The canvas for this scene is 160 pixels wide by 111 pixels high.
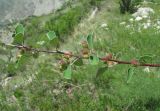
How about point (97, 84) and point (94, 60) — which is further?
point (97, 84)

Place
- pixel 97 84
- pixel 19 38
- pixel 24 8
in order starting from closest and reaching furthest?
pixel 19 38
pixel 97 84
pixel 24 8

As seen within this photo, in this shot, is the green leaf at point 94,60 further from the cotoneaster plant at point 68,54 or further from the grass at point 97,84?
the grass at point 97,84

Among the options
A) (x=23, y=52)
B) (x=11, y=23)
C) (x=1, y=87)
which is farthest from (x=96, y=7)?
(x=23, y=52)

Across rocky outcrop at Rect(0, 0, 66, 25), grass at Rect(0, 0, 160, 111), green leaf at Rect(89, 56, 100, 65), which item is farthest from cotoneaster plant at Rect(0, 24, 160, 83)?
rocky outcrop at Rect(0, 0, 66, 25)

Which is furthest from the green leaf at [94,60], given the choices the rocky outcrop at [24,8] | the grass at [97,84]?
the rocky outcrop at [24,8]

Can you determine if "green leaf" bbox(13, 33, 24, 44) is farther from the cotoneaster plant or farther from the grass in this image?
the grass

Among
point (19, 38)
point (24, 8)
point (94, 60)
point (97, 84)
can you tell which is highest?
point (19, 38)

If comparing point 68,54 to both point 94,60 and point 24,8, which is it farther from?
point 24,8

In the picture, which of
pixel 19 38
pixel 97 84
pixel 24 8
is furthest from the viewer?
pixel 24 8

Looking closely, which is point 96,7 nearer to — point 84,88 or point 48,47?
point 48,47

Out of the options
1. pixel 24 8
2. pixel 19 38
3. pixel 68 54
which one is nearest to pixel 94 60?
pixel 68 54
